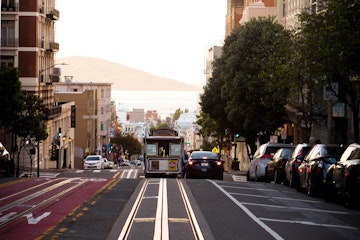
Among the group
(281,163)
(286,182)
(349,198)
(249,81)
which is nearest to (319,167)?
(349,198)

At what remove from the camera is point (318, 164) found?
25984mm

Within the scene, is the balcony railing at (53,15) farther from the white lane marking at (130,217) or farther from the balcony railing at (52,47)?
the white lane marking at (130,217)

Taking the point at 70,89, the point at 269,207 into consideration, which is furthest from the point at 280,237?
the point at 70,89

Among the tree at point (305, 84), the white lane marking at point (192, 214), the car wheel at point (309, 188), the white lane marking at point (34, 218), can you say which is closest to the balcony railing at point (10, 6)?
the tree at point (305, 84)

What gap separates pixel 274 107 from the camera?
6231 centimetres

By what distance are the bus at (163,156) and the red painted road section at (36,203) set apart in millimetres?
12226

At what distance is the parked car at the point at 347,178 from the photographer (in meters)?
21.8

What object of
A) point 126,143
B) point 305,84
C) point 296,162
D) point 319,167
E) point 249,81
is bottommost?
point 319,167

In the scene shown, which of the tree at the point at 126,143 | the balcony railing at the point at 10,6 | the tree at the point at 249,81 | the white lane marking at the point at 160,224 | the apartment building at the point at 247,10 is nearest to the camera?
the white lane marking at the point at 160,224

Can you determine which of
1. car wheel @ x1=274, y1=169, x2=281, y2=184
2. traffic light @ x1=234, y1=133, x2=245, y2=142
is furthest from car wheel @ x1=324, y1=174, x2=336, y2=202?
traffic light @ x1=234, y1=133, x2=245, y2=142

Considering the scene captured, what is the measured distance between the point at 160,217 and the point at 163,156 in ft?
84.2

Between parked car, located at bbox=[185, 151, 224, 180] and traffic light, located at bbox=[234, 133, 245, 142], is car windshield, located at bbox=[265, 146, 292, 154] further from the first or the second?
traffic light, located at bbox=[234, 133, 245, 142]

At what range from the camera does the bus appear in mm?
44469

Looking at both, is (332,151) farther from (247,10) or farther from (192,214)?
(247,10)
